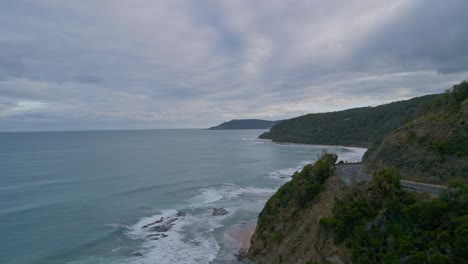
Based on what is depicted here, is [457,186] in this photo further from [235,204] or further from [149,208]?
[149,208]

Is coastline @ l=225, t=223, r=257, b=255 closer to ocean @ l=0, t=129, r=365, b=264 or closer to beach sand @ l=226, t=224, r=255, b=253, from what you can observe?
beach sand @ l=226, t=224, r=255, b=253

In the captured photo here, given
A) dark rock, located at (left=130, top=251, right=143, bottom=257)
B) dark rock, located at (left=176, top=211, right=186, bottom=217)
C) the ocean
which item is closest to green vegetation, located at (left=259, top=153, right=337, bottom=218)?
the ocean

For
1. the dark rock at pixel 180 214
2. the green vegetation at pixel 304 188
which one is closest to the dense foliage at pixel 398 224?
the green vegetation at pixel 304 188

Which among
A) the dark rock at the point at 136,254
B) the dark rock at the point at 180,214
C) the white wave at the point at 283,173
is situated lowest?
the dark rock at the point at 136,254

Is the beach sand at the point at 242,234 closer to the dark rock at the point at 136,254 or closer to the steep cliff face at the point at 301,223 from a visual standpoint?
the steep cliff face at the point at 301,223

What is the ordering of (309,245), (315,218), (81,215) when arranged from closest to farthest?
1. (309,245)
2. (315,218)
3. (81,215)

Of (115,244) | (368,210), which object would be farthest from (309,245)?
(115,244)
